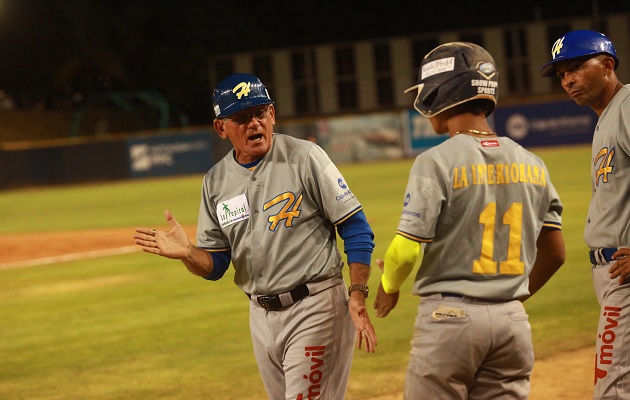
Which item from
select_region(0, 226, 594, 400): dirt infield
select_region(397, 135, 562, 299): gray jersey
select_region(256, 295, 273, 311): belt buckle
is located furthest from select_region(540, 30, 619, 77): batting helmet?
select_region(0, 226, 594, 400): dirt infield

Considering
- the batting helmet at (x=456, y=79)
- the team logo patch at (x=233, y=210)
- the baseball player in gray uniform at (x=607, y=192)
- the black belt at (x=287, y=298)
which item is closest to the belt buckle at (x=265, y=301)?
the black belt at (x=287, y=298)

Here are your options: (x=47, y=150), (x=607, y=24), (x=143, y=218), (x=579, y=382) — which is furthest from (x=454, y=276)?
(x=607, y=24)

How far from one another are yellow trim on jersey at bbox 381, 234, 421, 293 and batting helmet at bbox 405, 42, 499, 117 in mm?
521

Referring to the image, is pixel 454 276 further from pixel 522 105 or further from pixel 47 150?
pixel 47 150

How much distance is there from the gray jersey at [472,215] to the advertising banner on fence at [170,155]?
126ft

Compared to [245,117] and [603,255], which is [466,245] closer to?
[603,255]

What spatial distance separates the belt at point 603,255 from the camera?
Answer: 4.29m

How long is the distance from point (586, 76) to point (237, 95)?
1.62 meters

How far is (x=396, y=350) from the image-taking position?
8.13 metres

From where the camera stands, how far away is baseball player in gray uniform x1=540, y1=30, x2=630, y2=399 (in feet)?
13.7

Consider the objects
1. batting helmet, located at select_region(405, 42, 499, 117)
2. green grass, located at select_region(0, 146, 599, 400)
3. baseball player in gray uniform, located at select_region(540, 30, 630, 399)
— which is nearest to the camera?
batting helmet, located at select_region(405, 42, 499, 117)

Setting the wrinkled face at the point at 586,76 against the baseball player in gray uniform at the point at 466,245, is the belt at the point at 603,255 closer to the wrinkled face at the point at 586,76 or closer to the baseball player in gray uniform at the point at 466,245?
the wrinkled face at the point at 586,76

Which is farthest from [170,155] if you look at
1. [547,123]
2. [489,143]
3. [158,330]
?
[489,143]

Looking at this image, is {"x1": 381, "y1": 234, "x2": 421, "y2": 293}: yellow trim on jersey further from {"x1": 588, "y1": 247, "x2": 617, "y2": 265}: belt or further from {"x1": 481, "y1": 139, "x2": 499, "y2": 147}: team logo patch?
{"x1": 588, "y1": 247, "x2": 617, "y2": 265}: belt
